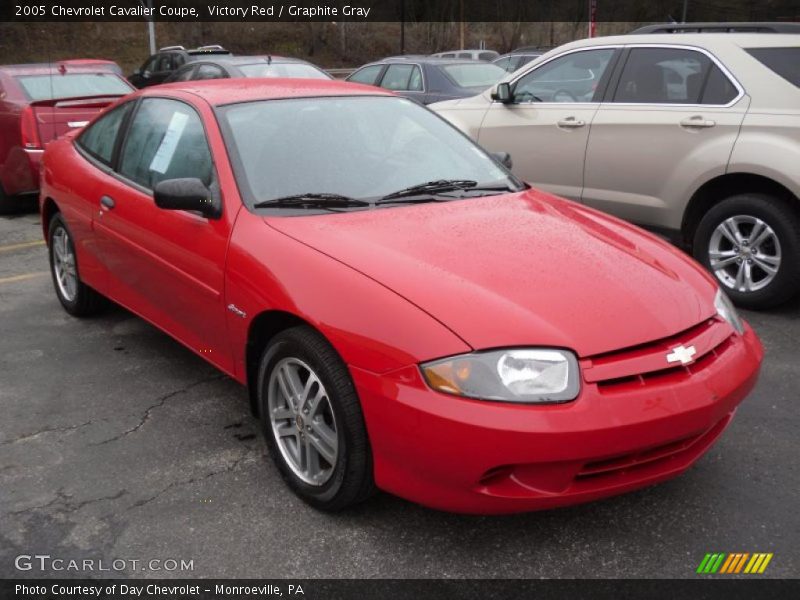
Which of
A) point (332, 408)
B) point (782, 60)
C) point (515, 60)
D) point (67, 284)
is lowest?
point (67, 284)

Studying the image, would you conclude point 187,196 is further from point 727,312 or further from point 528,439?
point 727,312

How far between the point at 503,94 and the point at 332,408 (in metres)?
4.42

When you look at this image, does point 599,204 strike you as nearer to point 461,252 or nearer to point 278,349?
point 461,252

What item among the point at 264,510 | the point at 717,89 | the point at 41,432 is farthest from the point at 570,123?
the point at 41,432

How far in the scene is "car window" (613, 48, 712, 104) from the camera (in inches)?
218

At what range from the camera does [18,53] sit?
40625 millimetres

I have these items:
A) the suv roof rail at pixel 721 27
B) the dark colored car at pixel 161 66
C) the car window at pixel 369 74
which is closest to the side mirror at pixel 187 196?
the suv roof rail at pixel 721 27

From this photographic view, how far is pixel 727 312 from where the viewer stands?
3.10m

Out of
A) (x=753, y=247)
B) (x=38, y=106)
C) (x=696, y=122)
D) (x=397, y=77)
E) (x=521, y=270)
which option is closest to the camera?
(x=521, y=270)

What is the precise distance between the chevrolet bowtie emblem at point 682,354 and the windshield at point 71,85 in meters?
7.84

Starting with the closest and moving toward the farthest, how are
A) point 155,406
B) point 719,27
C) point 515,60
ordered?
1. point 155,406
2. point 719,27
3. point 515,60

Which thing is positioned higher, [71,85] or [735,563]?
[71,85]

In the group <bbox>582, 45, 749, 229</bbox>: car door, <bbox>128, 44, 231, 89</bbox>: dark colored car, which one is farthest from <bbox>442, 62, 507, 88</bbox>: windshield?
<bbox>128, 44, 231, 89</bbox>: dark colored car

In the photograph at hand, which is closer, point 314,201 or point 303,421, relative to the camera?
point 303,421
